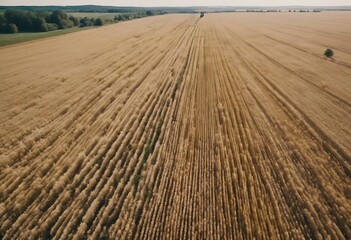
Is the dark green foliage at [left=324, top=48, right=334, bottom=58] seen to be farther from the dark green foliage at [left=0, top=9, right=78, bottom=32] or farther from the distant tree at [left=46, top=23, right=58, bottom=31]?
the distant tree at [left=46, top=23, right=58, bottom=31]

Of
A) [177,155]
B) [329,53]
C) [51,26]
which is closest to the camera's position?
[177,155]

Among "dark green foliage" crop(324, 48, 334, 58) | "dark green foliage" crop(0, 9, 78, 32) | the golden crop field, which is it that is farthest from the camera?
"dark green foliage" crop(0, 9, 78, 32)

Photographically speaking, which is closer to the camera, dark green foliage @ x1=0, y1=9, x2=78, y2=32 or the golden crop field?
the golden crop field

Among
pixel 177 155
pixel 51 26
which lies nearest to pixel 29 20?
pixel 51 26

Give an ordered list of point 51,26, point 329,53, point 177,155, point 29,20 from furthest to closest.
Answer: point 51,26 < point 29,20 < point 329,53 < point 177,155

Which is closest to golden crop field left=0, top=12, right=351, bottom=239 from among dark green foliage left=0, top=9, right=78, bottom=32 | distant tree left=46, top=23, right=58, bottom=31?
dark green foliage left=0, top=9, right=78, bottom=32

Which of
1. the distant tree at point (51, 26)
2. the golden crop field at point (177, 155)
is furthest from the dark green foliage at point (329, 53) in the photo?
the distant tree at point (51, 26)

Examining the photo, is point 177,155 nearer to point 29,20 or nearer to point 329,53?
point 329,53

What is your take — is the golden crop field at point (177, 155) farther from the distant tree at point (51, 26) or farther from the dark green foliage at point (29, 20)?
the distant tree at point (51, 26)

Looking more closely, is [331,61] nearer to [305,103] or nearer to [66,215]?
[305,103]

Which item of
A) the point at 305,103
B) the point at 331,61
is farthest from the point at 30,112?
the point at 331,61
